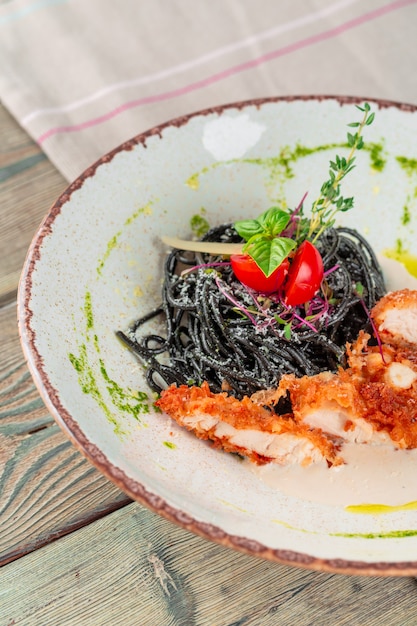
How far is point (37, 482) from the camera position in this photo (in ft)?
10.2

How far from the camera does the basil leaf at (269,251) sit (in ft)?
9.30

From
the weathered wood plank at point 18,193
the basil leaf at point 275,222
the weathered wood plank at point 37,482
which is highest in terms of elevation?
the weathered wood plank at point 18,193

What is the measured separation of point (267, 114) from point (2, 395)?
204 cm

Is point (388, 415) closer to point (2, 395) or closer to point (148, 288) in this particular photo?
point (148, 288)

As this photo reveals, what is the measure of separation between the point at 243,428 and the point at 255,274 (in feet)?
2.38

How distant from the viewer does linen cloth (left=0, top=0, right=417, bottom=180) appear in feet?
14.7

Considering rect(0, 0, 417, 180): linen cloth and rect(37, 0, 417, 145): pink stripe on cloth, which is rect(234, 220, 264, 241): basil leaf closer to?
rect(0, 0, 417, 180): linen cloth

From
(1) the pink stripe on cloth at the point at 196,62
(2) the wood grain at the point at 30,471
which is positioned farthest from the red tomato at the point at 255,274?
(1) the pink stripe on cloth at the point at 196,62

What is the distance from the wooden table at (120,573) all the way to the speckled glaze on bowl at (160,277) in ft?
1.39

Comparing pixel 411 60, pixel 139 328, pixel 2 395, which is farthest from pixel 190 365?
pixel 411 60

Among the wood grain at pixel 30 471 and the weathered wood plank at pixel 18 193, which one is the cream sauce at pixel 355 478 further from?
the weathered wood plank at pixel 18 193

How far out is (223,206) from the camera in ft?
11.8

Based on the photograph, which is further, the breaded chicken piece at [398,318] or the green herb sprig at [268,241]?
the breaded chicken piece at [398,318]

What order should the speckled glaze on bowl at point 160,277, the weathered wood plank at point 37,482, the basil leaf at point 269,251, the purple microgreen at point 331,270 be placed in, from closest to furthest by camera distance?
the speckled glaze on bowl at point 160,277 < the basil leaf at point 269,251 < the weathered wood plank at point 37,482 < the purple microgreen at point 331,270
